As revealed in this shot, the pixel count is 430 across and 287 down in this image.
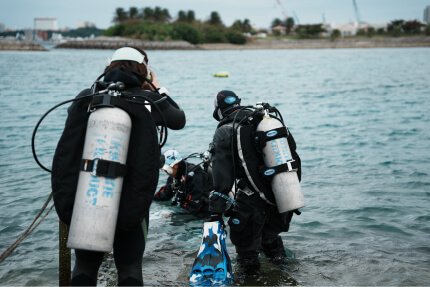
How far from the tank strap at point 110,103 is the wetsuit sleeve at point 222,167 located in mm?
1657

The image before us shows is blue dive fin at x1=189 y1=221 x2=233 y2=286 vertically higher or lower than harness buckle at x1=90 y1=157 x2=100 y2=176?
lower

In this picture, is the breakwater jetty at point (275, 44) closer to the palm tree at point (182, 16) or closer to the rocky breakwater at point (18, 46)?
the rocky breakwater at point (18, 46)

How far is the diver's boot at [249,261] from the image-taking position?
4.80m

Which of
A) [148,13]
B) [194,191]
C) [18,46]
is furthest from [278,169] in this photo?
[148,13]

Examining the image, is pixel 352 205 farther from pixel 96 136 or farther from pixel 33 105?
pixel 33 105

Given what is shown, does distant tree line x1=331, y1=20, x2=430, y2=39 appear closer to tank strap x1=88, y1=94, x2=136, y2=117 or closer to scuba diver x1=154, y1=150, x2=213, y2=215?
scuba diver x1=154, y1=150, x2=213, y2=215

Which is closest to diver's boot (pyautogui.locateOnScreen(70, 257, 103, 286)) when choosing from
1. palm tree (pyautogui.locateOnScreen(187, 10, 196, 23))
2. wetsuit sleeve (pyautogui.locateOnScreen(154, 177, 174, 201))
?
wetsuit sleeve (pyautogui.locateOnScreen(154, 177, 174, 201))

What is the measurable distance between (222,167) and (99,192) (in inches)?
70.3

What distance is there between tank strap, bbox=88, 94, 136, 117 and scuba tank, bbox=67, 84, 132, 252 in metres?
0.03

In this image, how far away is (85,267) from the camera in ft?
10.1

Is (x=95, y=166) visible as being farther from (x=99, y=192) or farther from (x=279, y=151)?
(x=279, y=151)

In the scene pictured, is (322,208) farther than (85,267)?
Yes

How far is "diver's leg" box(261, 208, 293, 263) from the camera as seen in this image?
15.6ft

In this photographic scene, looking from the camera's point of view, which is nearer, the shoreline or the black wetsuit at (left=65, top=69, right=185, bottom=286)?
the black wetsuit at (left=65, top=69, right=185, bottom=286)
